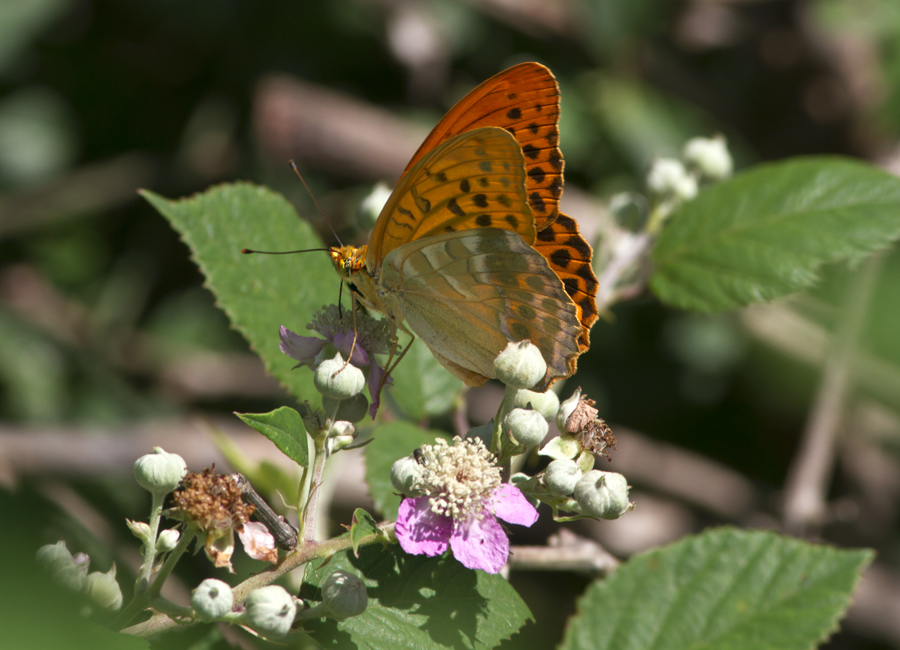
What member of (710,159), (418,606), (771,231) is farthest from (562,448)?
(710,159)

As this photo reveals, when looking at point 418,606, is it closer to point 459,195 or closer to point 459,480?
point 459,480

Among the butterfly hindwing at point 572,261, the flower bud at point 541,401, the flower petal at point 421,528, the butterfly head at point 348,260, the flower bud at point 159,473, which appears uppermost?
the butterfly hindwing at point 572,261

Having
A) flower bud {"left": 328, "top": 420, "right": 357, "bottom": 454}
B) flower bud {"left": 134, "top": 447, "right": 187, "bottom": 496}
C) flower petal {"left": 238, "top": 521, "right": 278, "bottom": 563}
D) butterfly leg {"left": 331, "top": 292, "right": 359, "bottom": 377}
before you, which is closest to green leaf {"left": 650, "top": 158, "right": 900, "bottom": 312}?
butterfly leg {"left": 331, "top": 292, "right": 359, "bottom": 377}

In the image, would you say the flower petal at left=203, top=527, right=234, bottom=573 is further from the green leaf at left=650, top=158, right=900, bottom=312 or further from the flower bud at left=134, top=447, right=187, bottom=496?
the green leaf at left=650, top=158, right=900, bottom=312

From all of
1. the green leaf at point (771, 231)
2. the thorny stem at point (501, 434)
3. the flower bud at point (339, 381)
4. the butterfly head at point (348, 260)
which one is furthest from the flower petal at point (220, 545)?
the green leaf at point (771, 231)

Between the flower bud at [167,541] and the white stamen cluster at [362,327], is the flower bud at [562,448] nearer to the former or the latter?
the white stamen cluster at [362,327]
